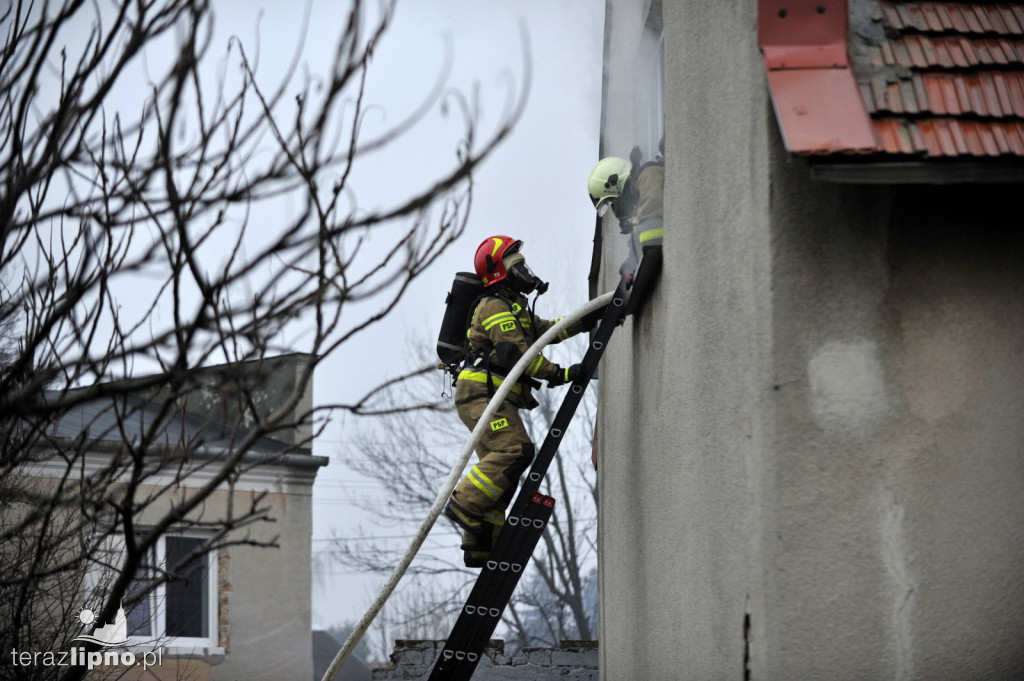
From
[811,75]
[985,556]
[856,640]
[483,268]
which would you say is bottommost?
[856,640]

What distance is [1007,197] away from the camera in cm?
370

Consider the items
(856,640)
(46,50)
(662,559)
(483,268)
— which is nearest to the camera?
(46,50)

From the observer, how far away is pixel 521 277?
23.6 ft

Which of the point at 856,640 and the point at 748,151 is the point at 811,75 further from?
the point at 856,640

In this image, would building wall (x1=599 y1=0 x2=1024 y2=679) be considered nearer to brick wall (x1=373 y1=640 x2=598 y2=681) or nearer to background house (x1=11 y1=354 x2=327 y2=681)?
brick wall (x1=373 y1=640 x2=598 y2=681)

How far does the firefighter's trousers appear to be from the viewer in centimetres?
695

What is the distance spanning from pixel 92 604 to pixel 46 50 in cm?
848

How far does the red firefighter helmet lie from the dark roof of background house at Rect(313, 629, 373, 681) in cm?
1190

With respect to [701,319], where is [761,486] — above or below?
below

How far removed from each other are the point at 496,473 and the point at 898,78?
153 inches

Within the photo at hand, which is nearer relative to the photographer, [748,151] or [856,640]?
[856,640]

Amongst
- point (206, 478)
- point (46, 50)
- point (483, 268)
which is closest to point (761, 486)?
point (46, 50)

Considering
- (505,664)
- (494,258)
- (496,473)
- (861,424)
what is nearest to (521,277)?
(494,258)

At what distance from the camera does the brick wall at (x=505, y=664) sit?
8.66 metres
